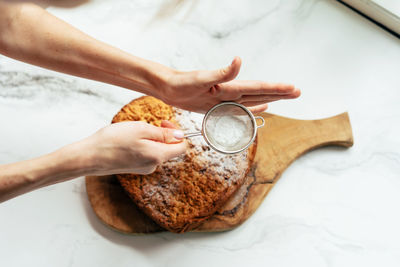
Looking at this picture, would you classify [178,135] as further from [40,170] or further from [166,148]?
[40,170]

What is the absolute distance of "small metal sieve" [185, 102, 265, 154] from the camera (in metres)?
1.06

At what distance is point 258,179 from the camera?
1243 mm

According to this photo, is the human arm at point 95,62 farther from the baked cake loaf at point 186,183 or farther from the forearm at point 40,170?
the forearm at point 40,170

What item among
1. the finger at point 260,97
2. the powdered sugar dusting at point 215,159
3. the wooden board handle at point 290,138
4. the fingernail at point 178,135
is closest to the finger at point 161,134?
the fingernail at point 178,135

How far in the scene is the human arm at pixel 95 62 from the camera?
1008mm

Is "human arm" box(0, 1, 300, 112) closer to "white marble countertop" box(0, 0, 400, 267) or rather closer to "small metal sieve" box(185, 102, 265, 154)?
"small metal sieve" box(185, 102, 265, 154)

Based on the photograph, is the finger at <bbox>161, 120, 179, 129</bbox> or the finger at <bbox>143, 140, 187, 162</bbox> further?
the finger at <bbox>161, 120, 179, 129</bbox>

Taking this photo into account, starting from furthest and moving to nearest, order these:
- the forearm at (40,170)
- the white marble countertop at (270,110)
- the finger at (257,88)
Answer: the white marble countertop at (270,110) → the finger at (257,88) → the forearm at (40,170)

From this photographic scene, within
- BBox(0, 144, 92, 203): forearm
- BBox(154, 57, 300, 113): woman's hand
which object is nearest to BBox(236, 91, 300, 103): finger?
BBox(154, 57, 300, 113): woman's hand

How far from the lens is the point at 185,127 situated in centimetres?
117

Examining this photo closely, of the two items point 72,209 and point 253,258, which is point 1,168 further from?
point 253,258

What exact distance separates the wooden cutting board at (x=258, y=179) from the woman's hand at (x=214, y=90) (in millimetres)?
216

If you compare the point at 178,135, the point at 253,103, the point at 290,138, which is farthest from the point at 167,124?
the point at 290,138

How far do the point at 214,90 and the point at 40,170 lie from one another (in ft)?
1.78
